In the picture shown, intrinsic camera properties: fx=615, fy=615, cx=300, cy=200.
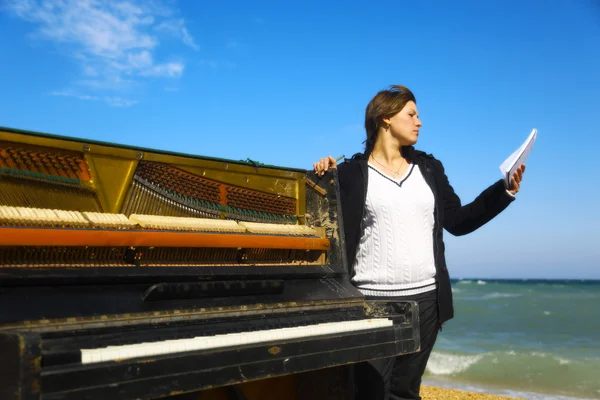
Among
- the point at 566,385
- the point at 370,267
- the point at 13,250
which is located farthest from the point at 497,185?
the point at 566,385

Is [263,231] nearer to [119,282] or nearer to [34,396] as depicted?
[119,282]

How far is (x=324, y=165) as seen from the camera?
3.88m

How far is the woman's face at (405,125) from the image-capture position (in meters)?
3.93

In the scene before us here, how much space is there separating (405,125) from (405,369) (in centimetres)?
152

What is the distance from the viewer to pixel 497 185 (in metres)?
3.95

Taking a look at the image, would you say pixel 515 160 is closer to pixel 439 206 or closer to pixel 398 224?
pixel 439 206

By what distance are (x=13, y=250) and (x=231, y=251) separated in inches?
42.9

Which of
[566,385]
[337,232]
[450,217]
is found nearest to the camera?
[337,232]

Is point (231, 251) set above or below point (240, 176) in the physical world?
below

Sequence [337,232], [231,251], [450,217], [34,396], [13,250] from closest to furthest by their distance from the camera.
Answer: [34,396], [13,250], [231,251], [337,232], [450,217]

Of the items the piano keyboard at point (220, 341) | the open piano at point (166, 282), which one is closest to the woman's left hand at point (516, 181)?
the open piano at point (166, 282)

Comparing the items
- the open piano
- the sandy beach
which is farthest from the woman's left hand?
the sandy beach

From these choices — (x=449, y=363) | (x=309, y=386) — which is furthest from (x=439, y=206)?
(x=449, y=363)

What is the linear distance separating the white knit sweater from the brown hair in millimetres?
375
